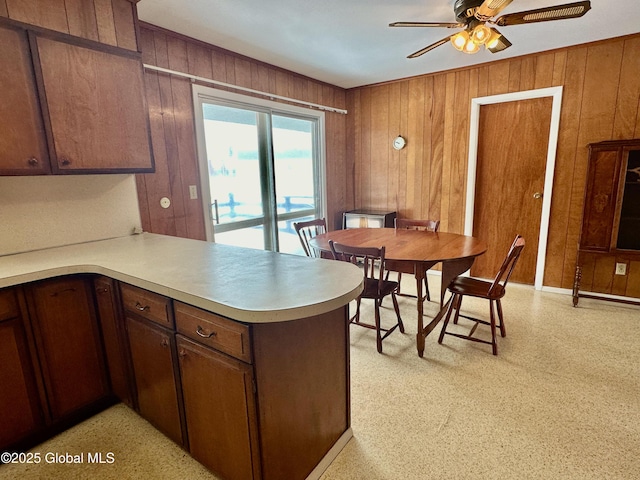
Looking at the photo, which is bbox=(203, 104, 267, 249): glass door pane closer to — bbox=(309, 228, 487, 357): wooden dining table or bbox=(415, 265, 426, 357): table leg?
bbox=(309, 228, 487, 357): wooden dining table

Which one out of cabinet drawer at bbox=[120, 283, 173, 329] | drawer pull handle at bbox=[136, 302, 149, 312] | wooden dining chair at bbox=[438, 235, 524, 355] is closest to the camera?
cabinet drawer at bbox=[120, 283, 173, 329]

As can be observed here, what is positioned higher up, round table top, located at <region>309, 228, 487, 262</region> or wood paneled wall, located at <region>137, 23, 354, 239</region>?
wood paneled wall, located at <region>137, 23, 354, 239</region>

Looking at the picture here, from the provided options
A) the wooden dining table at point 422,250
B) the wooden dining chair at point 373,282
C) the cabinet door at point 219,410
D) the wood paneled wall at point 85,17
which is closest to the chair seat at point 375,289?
the wooden dining chair at point 373,282

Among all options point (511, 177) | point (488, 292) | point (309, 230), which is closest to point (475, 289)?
point (488, 292)

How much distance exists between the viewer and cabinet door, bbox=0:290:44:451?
1518 mm

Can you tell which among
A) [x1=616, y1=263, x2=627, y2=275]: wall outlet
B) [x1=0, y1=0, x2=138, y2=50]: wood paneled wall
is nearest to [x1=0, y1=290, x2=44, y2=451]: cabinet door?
[x1=0, y1=0, x2=138, y2=50]: wood paneled wall

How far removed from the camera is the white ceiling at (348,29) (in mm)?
2246

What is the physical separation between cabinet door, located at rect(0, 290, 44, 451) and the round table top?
5.83 ft

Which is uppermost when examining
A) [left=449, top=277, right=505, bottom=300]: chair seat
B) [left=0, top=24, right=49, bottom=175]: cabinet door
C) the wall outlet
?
[left=0, top=24, right=49, bottom=175]: cabinet door

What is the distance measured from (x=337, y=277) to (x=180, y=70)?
2.32 metres

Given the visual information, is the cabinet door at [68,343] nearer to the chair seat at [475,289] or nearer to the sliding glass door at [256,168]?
the sliding glass door at [256,168]

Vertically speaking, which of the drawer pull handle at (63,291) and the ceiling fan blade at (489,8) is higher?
the ceiling fan blade at (489,8)

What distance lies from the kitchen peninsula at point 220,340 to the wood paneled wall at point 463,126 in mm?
2992

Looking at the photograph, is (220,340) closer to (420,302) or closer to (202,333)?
(202,333)
